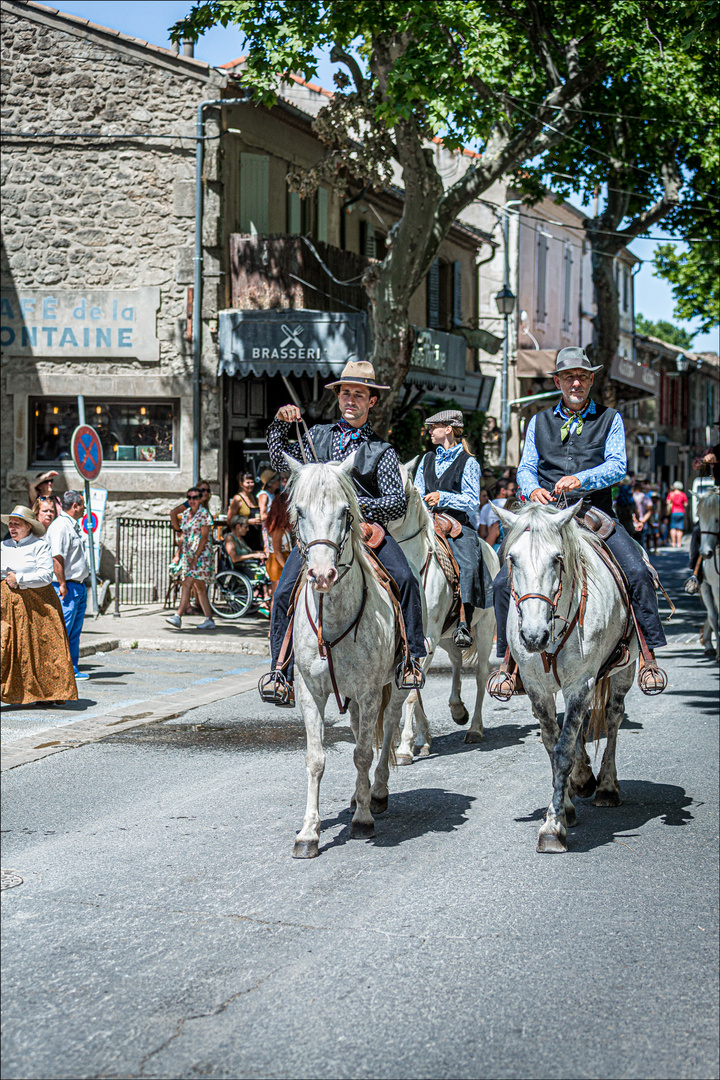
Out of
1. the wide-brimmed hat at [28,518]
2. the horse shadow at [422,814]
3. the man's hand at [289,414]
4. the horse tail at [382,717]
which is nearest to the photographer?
the man's hand at [289,414]

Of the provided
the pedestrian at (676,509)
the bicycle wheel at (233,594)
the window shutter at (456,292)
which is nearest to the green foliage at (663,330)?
the pedestrian at (676,509)

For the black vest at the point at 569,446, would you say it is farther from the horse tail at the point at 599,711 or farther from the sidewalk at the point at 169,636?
the sidewalk at the point at 169,636

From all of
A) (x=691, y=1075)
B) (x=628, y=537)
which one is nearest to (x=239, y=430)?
(x=691, y=1075)

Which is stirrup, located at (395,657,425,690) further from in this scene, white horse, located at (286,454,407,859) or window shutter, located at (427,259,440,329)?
window shutter, located at (427,259,440,329)

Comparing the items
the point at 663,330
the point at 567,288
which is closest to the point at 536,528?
the point at 567,288

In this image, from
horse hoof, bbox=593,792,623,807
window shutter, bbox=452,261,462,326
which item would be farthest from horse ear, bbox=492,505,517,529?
window shutter, bbox=452,261,462,326

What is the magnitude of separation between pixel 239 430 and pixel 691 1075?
1877 centimetres

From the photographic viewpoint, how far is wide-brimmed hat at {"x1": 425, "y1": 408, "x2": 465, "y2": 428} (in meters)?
4.07

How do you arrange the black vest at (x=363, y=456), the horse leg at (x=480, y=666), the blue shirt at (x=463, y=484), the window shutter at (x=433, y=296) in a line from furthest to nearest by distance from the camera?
1. the window shutter at (x=433, y=296)
2. the horse leg at (x=480, y=666)
3. the blue shirt at (x=463, y=484)
4. the black vest at (x=363, y=456)

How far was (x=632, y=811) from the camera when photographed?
1002 cm

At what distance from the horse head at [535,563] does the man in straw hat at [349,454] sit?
38cm

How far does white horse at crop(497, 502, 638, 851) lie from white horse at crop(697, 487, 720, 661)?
11.8 meters

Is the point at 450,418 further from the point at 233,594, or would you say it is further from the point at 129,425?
the point at 129,425

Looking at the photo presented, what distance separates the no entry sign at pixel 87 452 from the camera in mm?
17484
